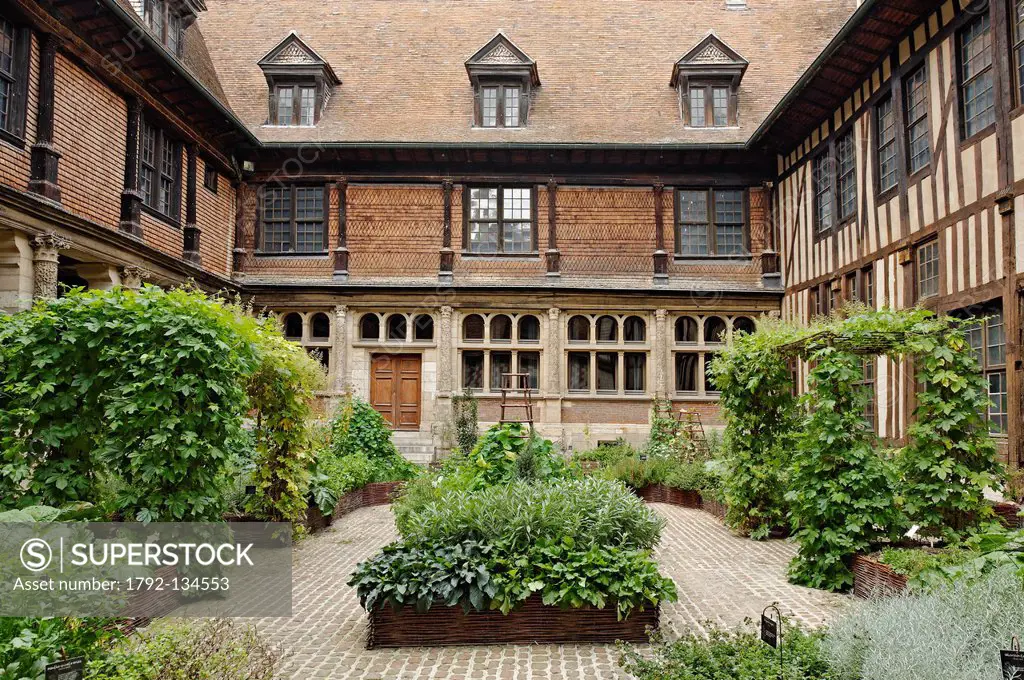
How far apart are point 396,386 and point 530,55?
10031 millimetres

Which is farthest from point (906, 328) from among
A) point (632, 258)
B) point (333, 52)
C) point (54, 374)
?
point (333, 52)

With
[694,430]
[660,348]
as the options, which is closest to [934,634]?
[694,430]

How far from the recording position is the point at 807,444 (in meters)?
8.03

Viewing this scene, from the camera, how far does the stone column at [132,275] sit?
540 inches

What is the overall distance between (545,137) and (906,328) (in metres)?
12.8

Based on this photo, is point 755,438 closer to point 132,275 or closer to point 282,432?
point 282,432

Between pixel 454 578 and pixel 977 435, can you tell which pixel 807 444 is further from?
pixel 454 578

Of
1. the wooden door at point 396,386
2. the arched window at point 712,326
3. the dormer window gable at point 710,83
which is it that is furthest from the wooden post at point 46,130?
the arched window at point 712,326

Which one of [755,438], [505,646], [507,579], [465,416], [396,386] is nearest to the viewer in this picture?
[505,646]

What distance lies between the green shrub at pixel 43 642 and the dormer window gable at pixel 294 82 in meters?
17.4

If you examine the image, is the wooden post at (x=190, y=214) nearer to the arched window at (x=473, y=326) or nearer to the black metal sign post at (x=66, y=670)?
the arched window at (x=473, y=326)

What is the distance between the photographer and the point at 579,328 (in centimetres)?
1920

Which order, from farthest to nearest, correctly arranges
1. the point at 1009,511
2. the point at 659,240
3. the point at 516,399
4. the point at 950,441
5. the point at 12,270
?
the point at 659,240
the point at 516,399
the point at 12,270
the point at 1009,511
the point at 950,441

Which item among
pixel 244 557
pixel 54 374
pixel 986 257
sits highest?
pixel 986 257
